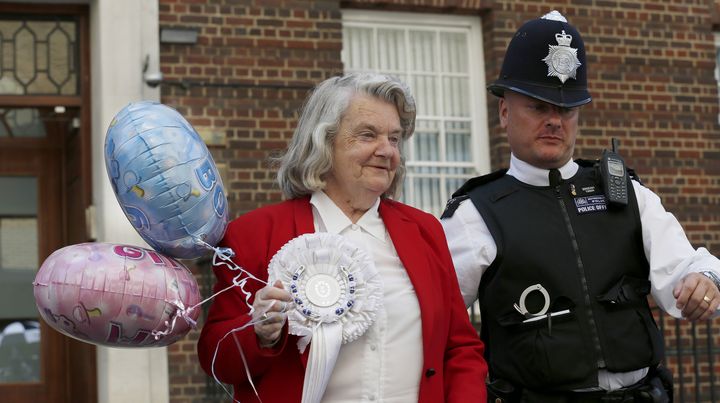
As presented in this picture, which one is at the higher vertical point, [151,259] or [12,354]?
[151,259]

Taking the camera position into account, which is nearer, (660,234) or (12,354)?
(660,234)

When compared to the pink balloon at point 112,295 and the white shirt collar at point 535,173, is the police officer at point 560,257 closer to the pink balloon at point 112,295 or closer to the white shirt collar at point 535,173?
the white shirt collar at point 535,173

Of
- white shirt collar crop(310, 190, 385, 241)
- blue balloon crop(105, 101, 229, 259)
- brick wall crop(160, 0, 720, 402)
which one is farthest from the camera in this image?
brick wall crop(160, 0, 720, 402)

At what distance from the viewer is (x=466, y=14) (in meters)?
9.39

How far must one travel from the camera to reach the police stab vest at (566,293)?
3998 millimetres

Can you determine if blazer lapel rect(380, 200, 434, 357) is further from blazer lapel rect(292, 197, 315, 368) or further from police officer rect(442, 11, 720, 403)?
police officer rect(442, 11, 720, 403)

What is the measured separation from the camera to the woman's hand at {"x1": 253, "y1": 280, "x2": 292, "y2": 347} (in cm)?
330

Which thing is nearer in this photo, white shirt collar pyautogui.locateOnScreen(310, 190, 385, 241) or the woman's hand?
the woman's hand

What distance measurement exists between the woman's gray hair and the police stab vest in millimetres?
548

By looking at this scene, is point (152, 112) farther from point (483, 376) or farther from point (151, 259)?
point (483, 376)

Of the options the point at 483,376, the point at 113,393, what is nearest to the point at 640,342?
the point at 483,376

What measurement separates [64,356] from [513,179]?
522 centimetres

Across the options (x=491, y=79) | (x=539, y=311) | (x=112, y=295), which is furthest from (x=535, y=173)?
(x=491, y=79)

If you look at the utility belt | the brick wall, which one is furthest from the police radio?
the brick wall
